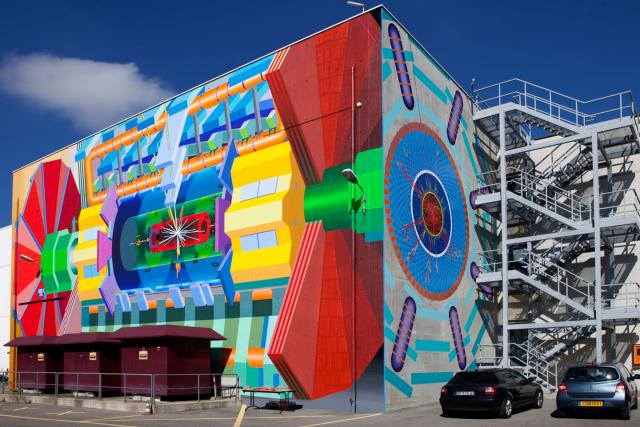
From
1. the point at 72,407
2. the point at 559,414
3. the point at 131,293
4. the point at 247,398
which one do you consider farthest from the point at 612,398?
the point at 131,293

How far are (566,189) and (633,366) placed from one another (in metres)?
6.55

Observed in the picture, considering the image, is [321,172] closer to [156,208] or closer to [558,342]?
[156,208]

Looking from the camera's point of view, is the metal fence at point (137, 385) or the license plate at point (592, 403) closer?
the license plate at point (592, 403)

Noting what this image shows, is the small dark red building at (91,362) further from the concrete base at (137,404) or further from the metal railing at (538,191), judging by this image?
the metal railing at (538,191)

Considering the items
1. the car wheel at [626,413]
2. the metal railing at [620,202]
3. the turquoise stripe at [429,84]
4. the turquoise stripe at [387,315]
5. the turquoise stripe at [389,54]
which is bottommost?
the car wheel at [626,413]

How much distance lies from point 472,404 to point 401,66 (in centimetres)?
998

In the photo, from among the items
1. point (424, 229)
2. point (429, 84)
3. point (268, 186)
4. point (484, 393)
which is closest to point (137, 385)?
point (268, 186)

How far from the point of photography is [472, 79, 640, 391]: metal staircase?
22281 mm

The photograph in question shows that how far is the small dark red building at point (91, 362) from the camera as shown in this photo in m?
22.0

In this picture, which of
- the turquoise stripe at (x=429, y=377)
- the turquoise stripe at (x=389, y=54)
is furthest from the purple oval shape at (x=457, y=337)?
the turquoise stripe at (x=389, y=54)

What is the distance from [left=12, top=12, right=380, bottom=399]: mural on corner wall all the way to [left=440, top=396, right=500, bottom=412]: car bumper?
2.62m

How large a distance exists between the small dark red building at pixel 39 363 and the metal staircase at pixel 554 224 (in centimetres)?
1495

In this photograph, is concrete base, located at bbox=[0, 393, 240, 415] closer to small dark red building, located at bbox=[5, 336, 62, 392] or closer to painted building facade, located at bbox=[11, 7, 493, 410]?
painted building facade, located at bbox=[11, 7, 493, 410]

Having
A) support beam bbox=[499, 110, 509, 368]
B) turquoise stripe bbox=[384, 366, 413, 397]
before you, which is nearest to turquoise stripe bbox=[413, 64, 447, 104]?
support beam bbox=[499, 110, 509, 368]
